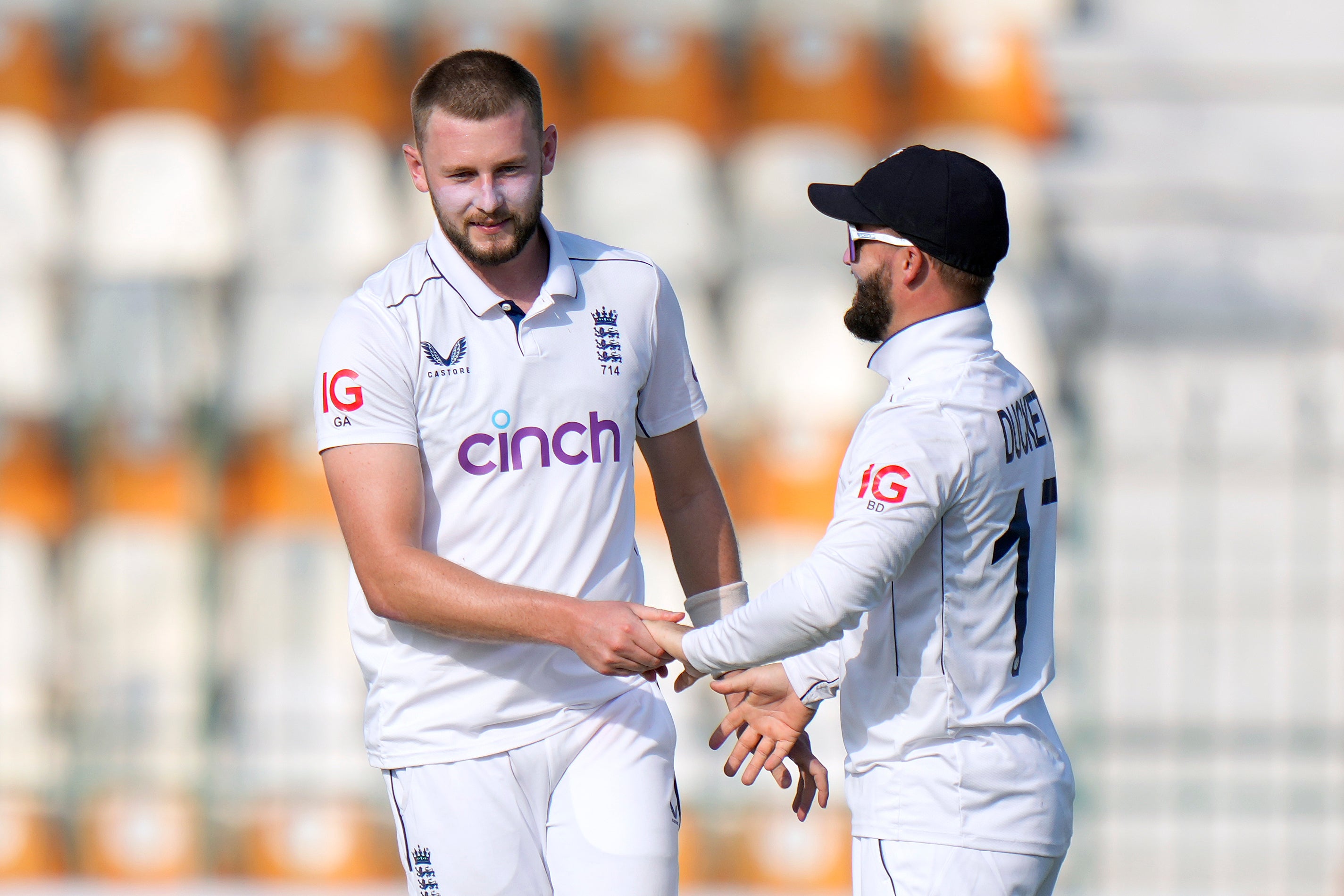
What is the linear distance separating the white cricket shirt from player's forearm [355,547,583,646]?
0.08 metres

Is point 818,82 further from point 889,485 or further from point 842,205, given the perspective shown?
point 889,485

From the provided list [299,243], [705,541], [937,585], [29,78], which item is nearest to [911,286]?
[937,585]

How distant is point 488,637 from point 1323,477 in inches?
173

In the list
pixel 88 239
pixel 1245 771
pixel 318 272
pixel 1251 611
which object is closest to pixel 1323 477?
pixel 1251 611

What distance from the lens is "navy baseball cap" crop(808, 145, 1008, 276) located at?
215 cm

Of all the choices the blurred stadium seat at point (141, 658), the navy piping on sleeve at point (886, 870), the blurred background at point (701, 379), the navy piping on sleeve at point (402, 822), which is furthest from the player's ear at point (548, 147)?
the blurred stadium seat at point (141, 658)

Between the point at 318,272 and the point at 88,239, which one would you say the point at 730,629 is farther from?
the point at 88,239

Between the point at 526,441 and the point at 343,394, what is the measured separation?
28 cm

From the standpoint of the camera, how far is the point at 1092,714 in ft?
17.9

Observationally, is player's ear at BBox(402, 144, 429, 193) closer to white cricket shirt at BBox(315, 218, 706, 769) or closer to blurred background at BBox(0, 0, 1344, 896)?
white cricket shirt at BBox(315, 218, 706, 769)

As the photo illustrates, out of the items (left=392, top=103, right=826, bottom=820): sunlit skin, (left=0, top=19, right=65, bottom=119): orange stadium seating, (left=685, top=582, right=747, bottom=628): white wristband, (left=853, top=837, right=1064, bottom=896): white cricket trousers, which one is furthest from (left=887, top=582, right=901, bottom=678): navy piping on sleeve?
(left=0, top=19, right=65, bottom=119): orange stadium seating

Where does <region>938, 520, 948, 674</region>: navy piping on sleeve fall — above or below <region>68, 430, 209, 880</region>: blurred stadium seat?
above

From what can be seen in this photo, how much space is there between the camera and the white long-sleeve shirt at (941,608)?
205cm

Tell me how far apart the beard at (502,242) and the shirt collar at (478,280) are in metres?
0.03
